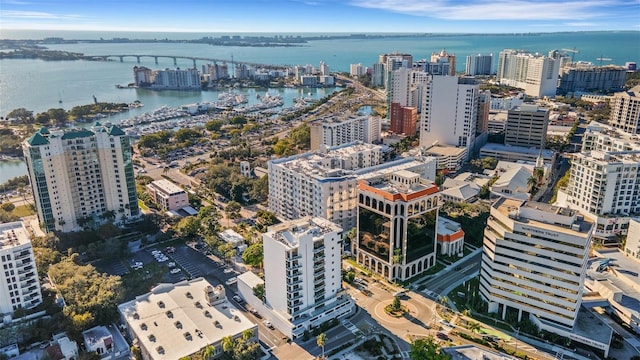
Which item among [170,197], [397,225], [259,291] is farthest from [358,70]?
[259,291]

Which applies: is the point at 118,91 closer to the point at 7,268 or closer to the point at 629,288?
the point at 7,268

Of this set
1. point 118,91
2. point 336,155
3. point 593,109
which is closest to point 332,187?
point 336,155

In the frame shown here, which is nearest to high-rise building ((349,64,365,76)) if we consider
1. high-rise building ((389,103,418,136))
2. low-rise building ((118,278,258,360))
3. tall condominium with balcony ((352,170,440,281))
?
high-rise building ((389,103,418,136))

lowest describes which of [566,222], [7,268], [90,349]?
[90,349]

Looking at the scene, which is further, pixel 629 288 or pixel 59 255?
pixel 59 255

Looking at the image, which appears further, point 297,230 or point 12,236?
point 12,236

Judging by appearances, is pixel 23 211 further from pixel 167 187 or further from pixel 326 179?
pixel 326 179

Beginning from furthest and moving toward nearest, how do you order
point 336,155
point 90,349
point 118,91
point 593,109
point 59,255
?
point 118,91, point 593,109, point 336,155, point 59,255, point 90,349
